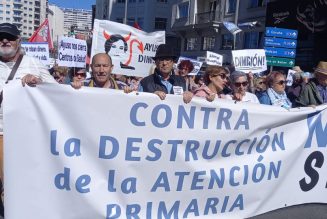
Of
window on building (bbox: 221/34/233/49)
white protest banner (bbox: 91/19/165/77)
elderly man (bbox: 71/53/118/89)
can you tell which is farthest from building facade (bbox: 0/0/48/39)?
elderly man (bbox: 71/53/118/89)

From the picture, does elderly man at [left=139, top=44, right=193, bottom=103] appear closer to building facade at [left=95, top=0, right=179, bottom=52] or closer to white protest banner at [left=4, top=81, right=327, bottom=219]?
white protest banner at [left=4, top=81, right=327, bottom=219]

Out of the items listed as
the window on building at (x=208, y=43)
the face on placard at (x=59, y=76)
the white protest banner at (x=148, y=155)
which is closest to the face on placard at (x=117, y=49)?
the face on placard at (x=59, y=76)

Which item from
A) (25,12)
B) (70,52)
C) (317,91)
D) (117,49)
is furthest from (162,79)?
(25,12)

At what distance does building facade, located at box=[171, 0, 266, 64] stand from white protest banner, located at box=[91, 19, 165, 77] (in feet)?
64.2

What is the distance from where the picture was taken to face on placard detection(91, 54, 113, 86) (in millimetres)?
4555

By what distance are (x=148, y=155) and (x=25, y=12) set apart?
171 m

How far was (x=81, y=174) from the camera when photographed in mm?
3869

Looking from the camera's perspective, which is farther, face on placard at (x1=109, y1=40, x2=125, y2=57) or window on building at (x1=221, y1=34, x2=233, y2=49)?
window on building at (x1=221, y1=34, x2=233, y2=49)

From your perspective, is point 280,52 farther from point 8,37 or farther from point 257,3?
point 257,3

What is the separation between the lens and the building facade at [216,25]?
3006cm

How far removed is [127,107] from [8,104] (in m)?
0.94

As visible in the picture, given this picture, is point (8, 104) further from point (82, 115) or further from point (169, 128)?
point (169, 128)

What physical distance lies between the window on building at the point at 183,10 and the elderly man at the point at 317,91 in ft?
119

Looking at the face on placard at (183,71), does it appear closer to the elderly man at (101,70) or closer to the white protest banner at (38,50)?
the white protest banner at (38,50)
